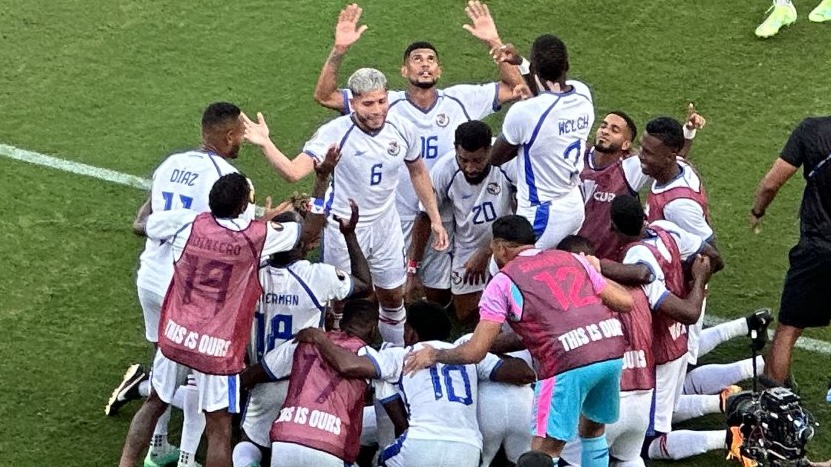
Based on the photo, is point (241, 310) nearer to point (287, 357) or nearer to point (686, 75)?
point (287, 357)

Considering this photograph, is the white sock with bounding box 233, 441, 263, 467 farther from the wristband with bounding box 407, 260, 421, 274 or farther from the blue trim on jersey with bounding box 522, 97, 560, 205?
the blue trim on jersey with bounding box 522, 97, 560, 205

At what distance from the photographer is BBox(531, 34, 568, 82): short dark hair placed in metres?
7.64

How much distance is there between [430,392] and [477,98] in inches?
103

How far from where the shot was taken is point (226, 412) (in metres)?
6.75

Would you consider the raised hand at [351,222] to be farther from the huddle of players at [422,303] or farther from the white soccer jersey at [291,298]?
the white soccer jersey at [291,298]

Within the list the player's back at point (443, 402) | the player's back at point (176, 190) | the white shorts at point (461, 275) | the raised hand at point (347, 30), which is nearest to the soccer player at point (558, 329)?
the player's back at point (443, 402)

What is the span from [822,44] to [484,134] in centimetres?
501

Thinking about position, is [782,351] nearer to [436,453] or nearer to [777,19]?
[436,453]

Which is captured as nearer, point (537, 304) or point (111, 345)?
point (537, 304)

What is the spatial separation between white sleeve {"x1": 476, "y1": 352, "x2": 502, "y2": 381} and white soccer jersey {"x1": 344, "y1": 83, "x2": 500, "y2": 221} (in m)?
1.82

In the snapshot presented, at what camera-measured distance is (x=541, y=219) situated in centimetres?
790

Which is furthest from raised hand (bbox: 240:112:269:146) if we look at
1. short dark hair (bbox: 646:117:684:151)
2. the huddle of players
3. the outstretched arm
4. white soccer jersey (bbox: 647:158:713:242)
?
white soccer jersey (bbox: 647:158:713:242)

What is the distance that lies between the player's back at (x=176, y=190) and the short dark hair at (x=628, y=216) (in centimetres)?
216

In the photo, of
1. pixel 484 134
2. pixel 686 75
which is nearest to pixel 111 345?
pixel 484 134
